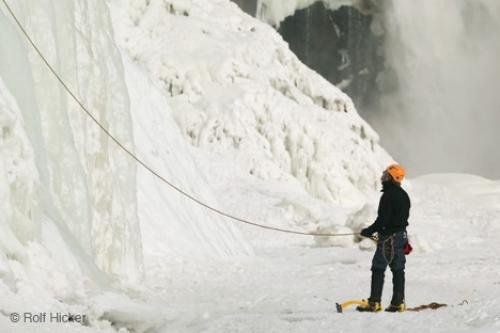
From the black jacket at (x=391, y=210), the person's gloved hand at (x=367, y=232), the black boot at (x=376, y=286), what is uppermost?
the black jacket at (x=391, y=210)

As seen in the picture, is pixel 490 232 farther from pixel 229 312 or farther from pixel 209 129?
pixel 229 312

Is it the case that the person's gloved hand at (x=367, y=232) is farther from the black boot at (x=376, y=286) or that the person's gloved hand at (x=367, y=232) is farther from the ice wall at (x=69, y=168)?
the ice wall at (x=69, y=168)

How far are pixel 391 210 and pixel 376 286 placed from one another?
802 millimetres

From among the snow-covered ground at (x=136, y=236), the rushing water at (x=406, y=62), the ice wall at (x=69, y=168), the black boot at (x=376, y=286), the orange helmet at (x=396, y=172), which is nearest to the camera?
the snow-covered ground at (x=136, y=236)

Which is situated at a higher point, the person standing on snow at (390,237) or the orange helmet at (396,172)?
the orange helmet at (396,172)

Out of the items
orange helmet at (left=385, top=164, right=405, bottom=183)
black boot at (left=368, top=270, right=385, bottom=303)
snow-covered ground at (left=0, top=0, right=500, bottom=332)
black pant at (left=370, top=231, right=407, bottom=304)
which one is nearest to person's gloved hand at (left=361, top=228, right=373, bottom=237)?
black pant at (left=370, top=231, right=407, bottom=304)

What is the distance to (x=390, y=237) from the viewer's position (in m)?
7.37

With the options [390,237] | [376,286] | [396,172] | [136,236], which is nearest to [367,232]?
[390,237]

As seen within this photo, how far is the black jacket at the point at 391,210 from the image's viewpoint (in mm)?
7398

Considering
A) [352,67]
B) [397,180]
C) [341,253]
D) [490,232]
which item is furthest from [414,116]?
[397,180]

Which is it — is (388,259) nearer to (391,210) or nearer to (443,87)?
(391,210)

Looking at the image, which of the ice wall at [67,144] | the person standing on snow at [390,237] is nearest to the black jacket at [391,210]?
the person standing on snow at [390,237]

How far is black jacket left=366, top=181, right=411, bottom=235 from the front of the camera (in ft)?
24.3

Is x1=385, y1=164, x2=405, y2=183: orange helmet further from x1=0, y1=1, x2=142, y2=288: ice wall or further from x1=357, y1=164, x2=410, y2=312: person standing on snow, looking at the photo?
x1=0, y1=1, x2=142, y2=288: ice wall
